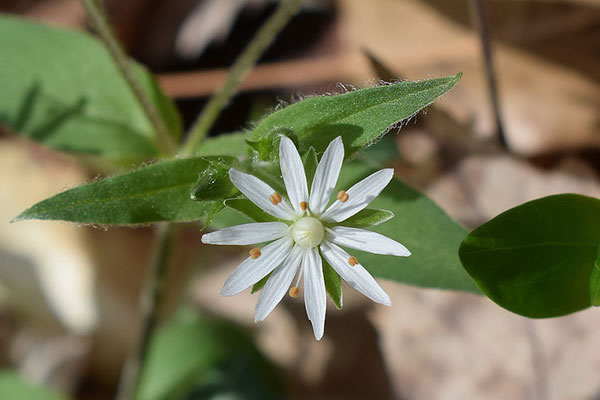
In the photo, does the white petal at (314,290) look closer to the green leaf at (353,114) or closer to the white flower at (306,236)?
the white flower at (306,236)

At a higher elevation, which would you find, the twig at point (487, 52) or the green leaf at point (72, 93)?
the green leaf at point (72, 93)

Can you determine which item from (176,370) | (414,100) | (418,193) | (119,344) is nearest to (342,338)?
(176,370)

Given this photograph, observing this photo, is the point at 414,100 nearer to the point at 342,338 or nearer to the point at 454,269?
the point at 454,269

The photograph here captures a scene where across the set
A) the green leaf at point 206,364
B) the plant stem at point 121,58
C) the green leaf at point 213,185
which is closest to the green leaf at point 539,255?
→ the green leaf at point 213,185

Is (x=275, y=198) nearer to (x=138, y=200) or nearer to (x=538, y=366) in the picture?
(x=138, y=200)

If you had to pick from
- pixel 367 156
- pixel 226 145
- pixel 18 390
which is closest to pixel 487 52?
pixel 367 156

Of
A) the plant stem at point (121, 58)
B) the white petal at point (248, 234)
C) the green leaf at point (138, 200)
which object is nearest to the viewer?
the white petal at point (248, 234)

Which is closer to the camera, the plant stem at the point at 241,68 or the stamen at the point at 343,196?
the stamen at the point at 343,196
